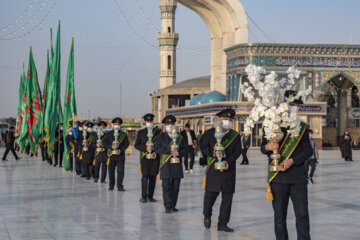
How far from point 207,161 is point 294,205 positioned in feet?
6.82

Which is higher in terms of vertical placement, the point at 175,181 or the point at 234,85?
the point at 234,85

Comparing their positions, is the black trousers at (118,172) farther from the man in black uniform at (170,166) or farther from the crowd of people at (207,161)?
the man in black uniform at (170,166)

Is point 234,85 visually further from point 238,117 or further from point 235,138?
point 235,138

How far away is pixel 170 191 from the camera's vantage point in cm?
1009

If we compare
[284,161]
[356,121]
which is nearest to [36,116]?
[284,161]

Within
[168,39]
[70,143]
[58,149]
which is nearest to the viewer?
[70,143]

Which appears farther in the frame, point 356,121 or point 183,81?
point 183,81

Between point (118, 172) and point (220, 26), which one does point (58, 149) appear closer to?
point (118, 172)

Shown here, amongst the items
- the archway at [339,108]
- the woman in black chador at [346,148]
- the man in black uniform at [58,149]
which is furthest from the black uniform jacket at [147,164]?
the archway at [339,108]

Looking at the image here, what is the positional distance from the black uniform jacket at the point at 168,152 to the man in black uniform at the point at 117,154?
3024mm

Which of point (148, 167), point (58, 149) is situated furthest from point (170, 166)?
point (58, 149)

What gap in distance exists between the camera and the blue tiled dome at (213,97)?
51044 mm

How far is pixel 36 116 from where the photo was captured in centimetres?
2639

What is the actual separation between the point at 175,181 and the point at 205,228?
193cm
